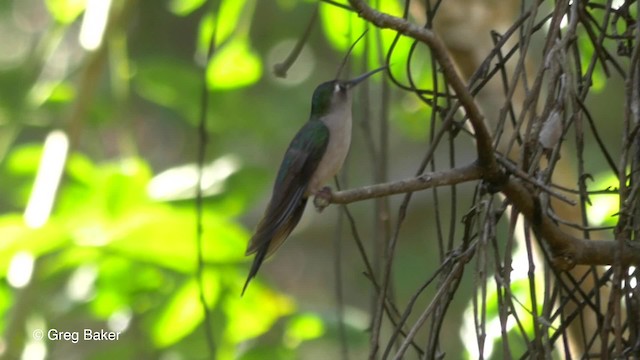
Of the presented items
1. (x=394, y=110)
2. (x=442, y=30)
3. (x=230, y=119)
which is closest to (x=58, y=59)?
(x=230, y=119)

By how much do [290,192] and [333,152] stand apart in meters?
0.16

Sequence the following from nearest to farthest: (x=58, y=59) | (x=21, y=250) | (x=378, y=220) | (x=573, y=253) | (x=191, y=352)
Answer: (x=573, y=253) → (x=378, y=220) → (x=21, y=250) → (x=191, y=352) → (x=58, y=59)

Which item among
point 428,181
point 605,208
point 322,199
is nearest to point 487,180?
point 428,181

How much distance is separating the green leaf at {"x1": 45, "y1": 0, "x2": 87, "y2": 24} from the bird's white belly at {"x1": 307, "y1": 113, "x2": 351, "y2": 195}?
4.48ft

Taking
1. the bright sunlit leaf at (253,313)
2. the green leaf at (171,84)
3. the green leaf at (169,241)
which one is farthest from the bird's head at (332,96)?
the green leaf at (171,84)

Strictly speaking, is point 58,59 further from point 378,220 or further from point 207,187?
point 378,220

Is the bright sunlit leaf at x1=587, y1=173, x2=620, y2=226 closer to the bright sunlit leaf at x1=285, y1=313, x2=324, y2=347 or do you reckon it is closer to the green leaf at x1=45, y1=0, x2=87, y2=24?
the bright sunlit leaf at x1=285, y1=313, x2=324, y2=347

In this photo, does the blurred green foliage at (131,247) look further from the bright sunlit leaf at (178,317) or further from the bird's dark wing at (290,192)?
the bird's dark wing at (290,192)

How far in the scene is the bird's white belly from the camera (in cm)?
247

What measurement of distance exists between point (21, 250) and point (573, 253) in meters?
1.82

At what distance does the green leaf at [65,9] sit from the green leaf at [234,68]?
1.63 feet

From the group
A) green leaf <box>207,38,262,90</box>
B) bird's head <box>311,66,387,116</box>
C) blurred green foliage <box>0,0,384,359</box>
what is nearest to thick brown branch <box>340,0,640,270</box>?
bird's head <box>311,66,387,116</box>

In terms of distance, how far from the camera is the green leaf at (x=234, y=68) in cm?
362

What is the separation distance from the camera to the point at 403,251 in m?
6.11
